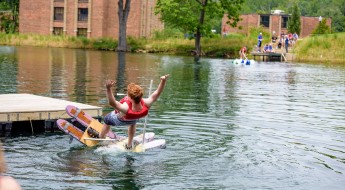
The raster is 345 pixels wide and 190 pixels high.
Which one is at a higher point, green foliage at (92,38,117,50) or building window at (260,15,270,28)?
building window at (260,15,270,28)

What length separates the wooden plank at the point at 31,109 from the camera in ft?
55.0

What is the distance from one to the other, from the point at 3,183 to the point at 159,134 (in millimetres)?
11790

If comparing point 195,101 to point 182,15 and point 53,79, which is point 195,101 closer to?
point 53,79

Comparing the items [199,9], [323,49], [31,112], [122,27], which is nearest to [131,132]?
[31,112]

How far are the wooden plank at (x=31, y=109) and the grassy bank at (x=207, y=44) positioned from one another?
5127 cm

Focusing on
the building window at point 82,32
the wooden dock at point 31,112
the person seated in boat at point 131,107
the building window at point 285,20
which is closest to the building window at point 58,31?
the building window at point 82,32

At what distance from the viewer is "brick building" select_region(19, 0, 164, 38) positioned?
308ft

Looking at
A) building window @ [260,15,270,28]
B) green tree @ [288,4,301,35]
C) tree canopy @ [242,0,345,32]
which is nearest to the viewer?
green tree @ [288,4,301,35]

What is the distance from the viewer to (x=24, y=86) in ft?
95.7

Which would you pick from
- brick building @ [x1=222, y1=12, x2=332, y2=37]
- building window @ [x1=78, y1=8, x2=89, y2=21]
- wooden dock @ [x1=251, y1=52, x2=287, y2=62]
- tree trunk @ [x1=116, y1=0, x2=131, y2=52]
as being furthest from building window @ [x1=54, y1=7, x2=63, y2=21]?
brick building @ [x1=222, y1=12, x2=332, y2=37]

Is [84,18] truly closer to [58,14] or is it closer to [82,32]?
[82,32]

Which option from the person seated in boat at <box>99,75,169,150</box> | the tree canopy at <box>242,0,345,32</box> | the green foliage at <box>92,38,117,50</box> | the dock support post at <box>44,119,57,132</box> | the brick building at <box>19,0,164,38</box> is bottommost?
the dock support post at <box>44,119,57,132</box>

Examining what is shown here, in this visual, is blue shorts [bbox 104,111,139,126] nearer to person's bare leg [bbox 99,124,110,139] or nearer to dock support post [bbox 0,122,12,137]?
person's bare leg [bbox 99,124,110,139]

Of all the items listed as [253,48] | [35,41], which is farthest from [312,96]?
[35,41]
